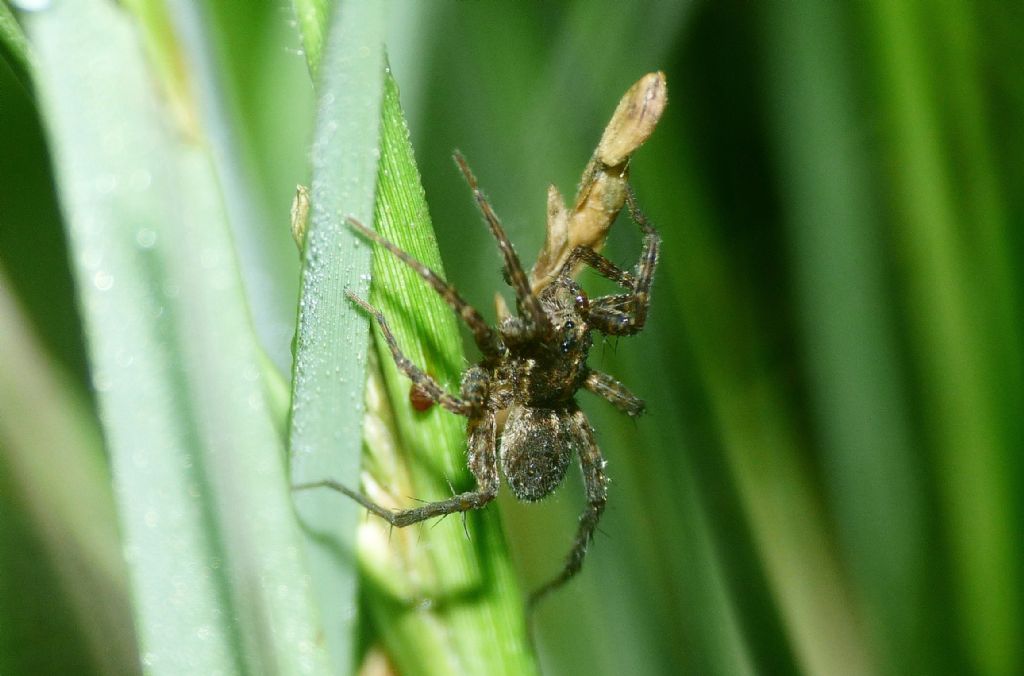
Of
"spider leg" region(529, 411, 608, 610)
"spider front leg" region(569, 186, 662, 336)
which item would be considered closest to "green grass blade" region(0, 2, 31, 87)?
"spider front leg" region(569, 186, 662, 336)

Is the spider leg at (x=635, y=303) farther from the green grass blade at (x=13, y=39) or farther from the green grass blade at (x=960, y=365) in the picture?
the green grass blade at (x=13, y=39)

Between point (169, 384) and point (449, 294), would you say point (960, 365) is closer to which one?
point (449, 294)

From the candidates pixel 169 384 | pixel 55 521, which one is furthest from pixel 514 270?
pixel 55 521

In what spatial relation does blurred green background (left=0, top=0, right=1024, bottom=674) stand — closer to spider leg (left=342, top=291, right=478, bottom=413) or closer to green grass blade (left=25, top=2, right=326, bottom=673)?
spider leg (left=342, top=291, right=478, bottom=413)

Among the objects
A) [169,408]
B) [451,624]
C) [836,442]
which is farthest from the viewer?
[836,442]

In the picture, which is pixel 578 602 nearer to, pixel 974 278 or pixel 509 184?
pixel 509 184

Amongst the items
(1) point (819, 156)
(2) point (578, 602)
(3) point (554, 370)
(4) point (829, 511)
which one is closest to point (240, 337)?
(3) point (554, 370)

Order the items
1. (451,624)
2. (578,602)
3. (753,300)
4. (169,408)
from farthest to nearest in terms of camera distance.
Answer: (753,300)
(578,602)
(451,624)
(169,408)
